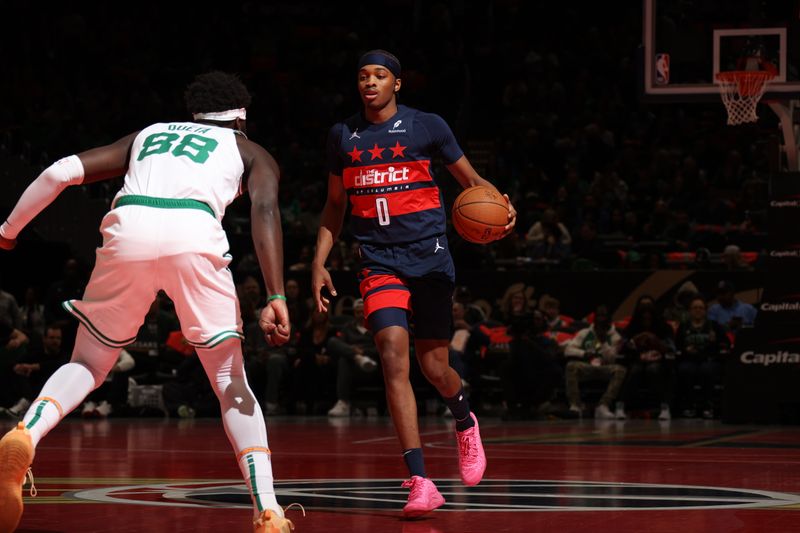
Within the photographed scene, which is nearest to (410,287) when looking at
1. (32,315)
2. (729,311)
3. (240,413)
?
(240,413)

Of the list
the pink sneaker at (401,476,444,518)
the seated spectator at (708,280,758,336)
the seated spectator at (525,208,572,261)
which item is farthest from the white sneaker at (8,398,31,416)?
the pink sneaker at (401,476,444,518)

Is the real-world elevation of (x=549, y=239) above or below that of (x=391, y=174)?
below

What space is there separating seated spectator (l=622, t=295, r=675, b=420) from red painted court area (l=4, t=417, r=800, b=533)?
6.49 ft

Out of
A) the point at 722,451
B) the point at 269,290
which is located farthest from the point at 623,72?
the point at 269,290

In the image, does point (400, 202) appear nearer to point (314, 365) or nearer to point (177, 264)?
point (177, 264)

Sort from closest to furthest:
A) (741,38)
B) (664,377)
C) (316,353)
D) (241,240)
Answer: (741,38), (664,377), (316,353), (241,240)

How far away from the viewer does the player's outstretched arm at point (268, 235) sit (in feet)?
15.6

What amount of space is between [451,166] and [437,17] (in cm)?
1920

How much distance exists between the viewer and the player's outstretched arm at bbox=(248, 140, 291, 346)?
15.6ft

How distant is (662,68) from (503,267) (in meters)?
4.66

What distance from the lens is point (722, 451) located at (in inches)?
407

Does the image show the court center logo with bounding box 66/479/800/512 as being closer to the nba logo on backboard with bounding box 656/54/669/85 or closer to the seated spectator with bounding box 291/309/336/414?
the nba logo on backboard with bounding box 656/54/669/85

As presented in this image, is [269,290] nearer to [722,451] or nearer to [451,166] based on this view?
[451,166]

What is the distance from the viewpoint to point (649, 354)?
1532 cm
